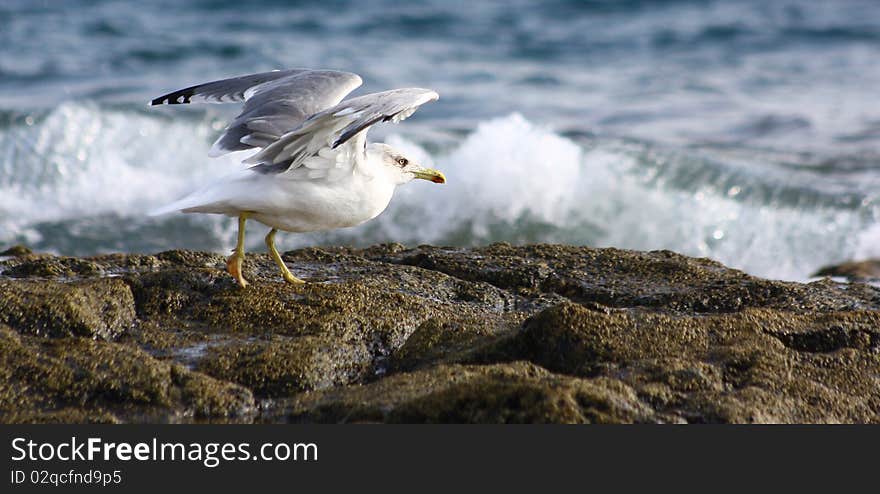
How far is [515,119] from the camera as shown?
1182cm

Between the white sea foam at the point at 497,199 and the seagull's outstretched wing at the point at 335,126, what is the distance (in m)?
4.24

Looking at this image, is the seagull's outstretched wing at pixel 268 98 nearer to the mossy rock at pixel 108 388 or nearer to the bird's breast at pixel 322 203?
the bird's breast at pixel 322 203

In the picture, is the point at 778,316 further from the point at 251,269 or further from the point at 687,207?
the point at 687,207

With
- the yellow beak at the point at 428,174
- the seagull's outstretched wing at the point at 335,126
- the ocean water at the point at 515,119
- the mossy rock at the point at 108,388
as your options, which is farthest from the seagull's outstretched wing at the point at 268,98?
the ocean water at the point at 515,119

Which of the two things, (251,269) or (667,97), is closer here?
(251,269)

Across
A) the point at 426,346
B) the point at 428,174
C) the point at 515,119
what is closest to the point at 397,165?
the point at 428,174

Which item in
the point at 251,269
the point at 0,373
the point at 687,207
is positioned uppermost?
the point at 0,373

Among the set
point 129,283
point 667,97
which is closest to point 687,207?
point 667,97

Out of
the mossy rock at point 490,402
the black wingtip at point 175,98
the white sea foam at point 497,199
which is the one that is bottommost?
the white sea foam at point 497,199

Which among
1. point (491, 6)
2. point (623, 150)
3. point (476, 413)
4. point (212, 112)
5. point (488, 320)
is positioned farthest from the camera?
point (491, 6)

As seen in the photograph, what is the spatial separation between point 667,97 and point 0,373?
11.7 meters

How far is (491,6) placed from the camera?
19156mm

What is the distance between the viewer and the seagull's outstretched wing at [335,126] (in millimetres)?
4441

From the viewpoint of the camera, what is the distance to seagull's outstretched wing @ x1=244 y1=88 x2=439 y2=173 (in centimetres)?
444
